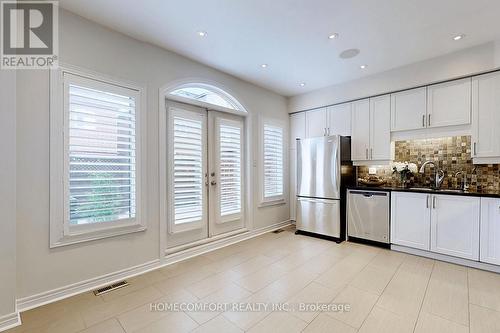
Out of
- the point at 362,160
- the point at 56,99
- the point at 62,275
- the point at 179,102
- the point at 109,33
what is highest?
the point at 109,33

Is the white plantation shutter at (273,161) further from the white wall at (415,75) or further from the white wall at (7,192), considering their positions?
the white wall at (7,192)

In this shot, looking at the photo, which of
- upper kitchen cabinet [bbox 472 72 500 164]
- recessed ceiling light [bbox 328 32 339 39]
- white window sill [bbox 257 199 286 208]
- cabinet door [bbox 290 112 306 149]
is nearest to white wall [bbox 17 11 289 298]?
recessed ceiling light [bbox 328 32 339 39]

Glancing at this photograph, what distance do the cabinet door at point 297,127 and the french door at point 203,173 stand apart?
133 cm

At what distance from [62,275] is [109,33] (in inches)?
99.0

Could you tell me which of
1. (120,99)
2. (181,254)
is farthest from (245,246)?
(120,99)

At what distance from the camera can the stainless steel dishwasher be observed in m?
3.50

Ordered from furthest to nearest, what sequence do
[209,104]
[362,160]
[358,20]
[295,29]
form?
[362,160], [209,104], [295,29], [358,20]

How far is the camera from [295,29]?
2.51m

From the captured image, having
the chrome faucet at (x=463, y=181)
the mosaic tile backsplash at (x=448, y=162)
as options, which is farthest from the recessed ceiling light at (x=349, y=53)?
the chrome faucet at (x=463, y=181)

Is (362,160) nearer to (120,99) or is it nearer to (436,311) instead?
(436,311)

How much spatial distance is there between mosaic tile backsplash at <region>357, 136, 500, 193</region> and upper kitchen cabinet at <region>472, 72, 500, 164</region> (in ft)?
1.00

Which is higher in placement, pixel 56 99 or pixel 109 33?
pixel 109 33

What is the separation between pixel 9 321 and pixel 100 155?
1.49 metres

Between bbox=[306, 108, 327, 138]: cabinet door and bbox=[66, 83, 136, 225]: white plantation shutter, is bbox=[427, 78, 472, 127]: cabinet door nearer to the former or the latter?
bbox=[306, 108, 327, 138]: cabinet door
